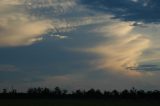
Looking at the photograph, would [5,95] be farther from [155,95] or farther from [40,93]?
[155,95]

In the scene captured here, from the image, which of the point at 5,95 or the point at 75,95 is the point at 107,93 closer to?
the point at 75,95

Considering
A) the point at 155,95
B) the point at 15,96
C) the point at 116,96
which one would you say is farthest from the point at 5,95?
the point at 155,95

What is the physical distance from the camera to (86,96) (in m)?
100

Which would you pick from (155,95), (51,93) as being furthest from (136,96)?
(51,93)

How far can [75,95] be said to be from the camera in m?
101

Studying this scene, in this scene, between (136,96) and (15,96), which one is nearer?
(136,96)

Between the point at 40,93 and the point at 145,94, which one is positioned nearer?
the point at 145,94

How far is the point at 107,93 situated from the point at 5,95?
23.0 meters

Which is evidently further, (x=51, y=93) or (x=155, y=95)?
(x=51, y=93)

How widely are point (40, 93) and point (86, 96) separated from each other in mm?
12337

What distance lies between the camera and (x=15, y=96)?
102000 millimetres

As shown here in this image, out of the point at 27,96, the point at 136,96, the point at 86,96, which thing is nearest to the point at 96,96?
the point at 86,96

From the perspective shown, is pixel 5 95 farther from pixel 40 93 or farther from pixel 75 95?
pixel 75 95

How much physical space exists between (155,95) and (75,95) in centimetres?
1744
